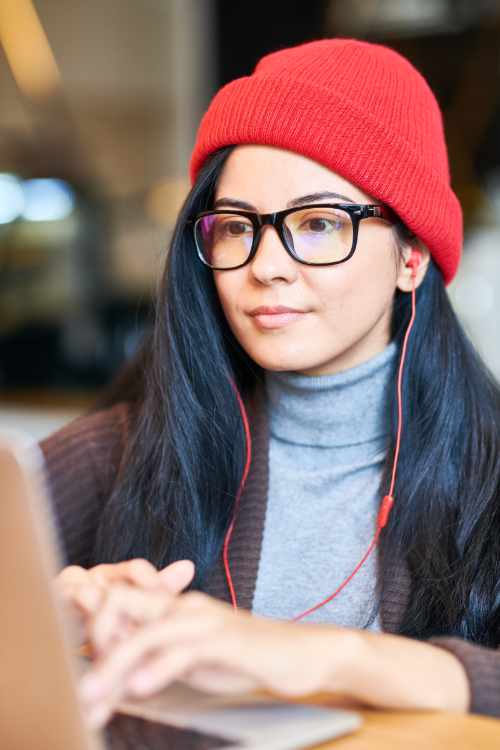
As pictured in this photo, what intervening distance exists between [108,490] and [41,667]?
0.98 m

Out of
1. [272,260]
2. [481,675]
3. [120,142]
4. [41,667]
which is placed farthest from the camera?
[120,142]

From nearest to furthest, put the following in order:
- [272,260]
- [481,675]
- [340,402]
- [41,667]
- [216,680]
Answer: [41,667]
[216,680]
[481,675]
[272,260]
[340,402]

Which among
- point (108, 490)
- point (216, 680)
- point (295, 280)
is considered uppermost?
point (295, 280)

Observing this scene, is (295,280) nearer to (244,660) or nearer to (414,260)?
(414,260)

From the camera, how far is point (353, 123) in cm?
154

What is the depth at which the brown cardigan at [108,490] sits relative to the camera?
1.55 m

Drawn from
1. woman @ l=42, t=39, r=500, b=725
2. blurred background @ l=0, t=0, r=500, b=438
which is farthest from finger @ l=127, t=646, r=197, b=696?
blurred background @ l=0, t=0, r=500, b=438

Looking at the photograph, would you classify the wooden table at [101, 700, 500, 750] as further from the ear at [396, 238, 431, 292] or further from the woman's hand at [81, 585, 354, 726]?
the ear at [396, 238, 431, 292]

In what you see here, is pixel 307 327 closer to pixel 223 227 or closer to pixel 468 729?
pixel 223 227

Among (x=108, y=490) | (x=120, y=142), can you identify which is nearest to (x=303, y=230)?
(x=108, y=490)

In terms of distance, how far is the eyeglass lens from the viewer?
1.50m

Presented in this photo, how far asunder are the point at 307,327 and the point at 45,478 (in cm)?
50

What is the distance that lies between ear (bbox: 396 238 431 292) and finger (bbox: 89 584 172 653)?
2.81 feet

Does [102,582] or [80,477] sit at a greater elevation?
[102,582]
